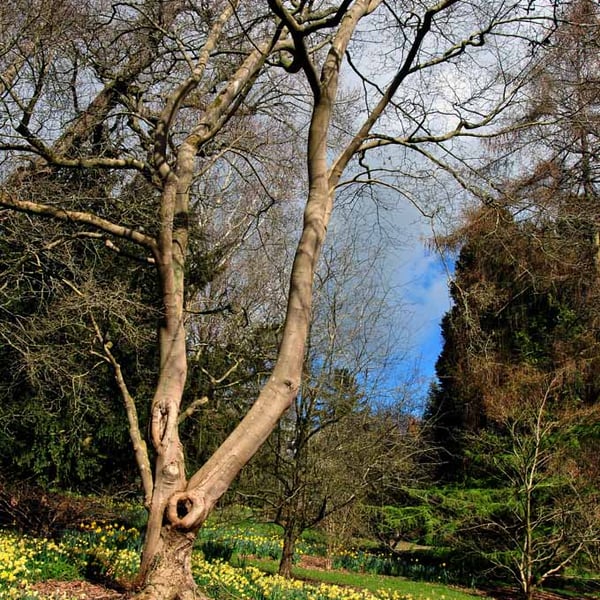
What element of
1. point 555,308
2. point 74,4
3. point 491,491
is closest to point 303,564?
point 491,491

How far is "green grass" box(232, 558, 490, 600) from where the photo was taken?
33.4ft

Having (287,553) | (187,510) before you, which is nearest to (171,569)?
(187,510)

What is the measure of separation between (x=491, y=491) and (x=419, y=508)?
187cm

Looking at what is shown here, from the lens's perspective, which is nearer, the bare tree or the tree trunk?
the bare tree

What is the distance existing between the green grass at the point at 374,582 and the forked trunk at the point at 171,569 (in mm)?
5905

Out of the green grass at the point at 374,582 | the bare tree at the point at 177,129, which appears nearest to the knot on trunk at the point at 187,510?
the bare tree at the point at 177,129

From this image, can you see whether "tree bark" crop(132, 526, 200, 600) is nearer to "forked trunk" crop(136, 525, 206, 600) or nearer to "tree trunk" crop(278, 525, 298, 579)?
"forked trunk" crop(136, 525, 206, 600)

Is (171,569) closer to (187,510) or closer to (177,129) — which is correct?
(187,510)

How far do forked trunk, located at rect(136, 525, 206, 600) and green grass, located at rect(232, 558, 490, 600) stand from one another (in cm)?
591

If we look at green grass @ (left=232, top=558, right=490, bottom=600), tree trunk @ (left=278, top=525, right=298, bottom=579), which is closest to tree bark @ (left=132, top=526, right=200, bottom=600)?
tree trunk @ (left=278, top=525, right=298, bottom=579)

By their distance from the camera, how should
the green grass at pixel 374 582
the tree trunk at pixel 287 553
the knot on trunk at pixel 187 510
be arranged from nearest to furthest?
the knot on trunk at pixel 187 510 < the tree trunk at pixel 287 553 < the green grass at pixel 374 582

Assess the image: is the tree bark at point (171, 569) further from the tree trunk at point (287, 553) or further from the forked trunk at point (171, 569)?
the tree trunk at point (287, 553)

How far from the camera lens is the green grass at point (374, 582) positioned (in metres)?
10.2

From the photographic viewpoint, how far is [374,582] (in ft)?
36.9
